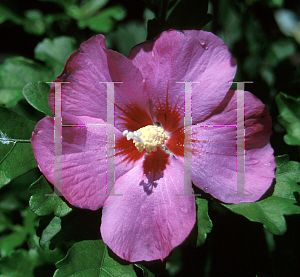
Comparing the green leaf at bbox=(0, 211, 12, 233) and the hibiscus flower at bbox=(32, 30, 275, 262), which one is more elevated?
the hibiscus flower at bbox=(32, 30, 275, 262)

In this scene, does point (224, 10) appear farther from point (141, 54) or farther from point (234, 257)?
point (234, 257)

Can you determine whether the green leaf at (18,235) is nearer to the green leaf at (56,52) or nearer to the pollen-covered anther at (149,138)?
the green leaf at (56,52)

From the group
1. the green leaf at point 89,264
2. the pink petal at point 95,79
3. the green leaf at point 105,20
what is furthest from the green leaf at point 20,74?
the green leaf at point 89,264

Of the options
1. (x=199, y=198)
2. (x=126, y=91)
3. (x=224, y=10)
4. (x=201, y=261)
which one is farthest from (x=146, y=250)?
(x=224, y=10)

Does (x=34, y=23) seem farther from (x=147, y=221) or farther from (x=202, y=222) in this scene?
(x=202, y=222)

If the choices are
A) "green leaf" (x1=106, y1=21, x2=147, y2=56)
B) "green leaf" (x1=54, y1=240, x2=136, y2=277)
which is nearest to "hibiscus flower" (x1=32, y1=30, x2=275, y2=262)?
"green leaf" (x1=54, y1=240, x2=136, y2=277)

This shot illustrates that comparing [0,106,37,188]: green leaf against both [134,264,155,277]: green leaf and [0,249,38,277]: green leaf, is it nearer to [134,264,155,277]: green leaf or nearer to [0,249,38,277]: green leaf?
[134,264,155,277]: green leaf
